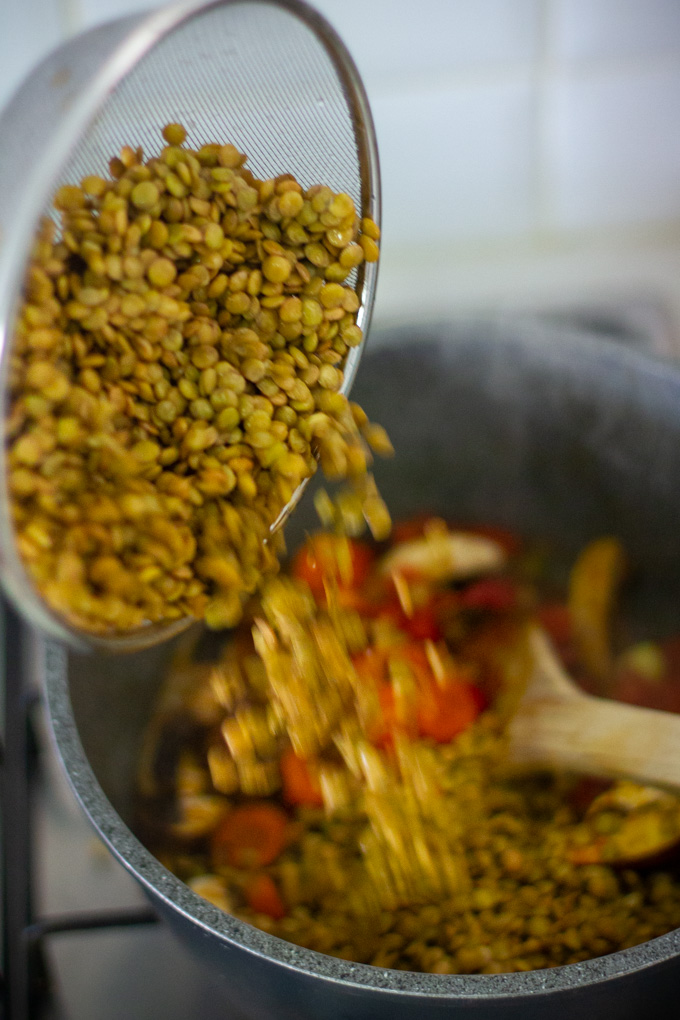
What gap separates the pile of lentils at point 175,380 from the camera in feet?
1.43

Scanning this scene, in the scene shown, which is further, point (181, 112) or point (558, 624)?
point (558, 624)

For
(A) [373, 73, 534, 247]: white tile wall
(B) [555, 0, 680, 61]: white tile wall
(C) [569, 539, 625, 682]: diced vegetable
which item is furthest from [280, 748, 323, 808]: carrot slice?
(B) [555, 0, 680, 61]: white tile wall

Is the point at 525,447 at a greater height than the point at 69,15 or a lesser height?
lesser

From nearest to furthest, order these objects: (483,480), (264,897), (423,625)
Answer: (264,897)
(423,625)
(483,480)

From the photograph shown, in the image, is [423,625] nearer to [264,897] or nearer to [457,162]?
[264,897]

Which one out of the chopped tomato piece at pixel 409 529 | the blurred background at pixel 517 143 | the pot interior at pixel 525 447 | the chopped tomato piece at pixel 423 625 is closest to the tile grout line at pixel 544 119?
the blurred background at pixel 517 143

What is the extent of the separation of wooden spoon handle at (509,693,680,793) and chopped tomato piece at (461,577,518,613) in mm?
132

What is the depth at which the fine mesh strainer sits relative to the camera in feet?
1.19

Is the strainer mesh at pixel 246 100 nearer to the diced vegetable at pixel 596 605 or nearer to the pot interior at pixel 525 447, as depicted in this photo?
the pot interior at pixel 525 447

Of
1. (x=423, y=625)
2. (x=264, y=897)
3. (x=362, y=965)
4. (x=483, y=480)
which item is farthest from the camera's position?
(x=483, y=480)

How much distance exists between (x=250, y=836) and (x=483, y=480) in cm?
44

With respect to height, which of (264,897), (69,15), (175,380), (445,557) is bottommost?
(264,897)

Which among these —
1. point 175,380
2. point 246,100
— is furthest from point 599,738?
point 246,100

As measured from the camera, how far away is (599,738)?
0.67m
